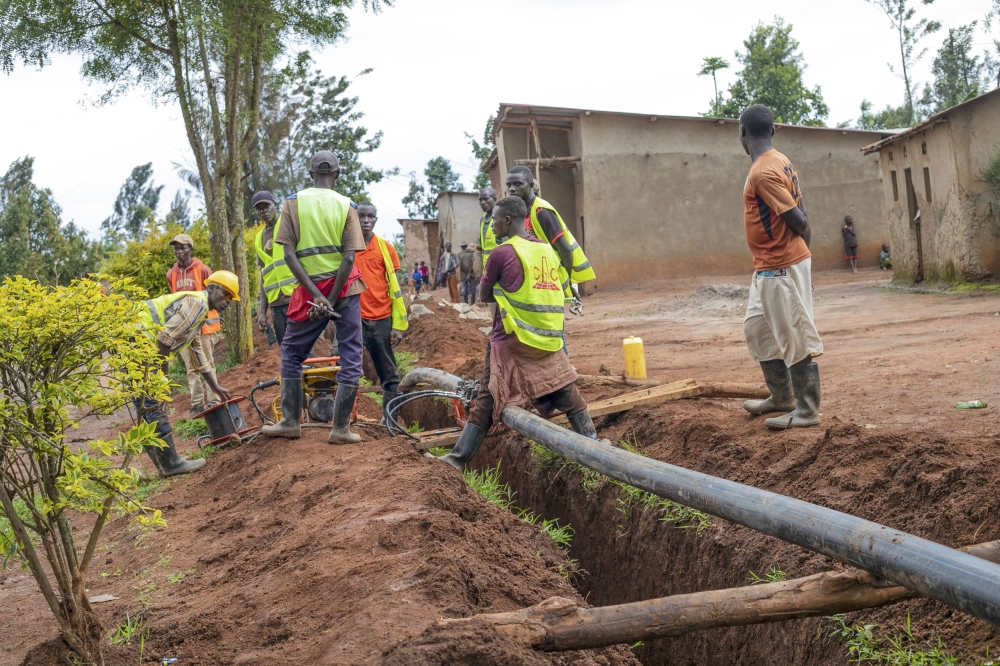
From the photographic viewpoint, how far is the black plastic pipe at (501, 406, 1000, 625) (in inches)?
93.0

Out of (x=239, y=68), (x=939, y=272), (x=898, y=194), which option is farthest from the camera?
(x=898, y=194)

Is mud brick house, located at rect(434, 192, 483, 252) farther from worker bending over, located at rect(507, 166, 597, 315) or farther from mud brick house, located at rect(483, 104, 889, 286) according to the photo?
worker bending over, located at rect(507, 166, 597, 315)

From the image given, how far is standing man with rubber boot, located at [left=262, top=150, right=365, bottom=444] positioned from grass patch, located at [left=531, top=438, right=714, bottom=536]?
4.73 feet

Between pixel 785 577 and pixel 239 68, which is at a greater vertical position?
pixel 239 68

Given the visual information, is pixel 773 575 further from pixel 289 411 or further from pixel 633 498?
pixel 289 411

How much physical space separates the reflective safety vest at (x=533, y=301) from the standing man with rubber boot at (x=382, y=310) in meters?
1.89

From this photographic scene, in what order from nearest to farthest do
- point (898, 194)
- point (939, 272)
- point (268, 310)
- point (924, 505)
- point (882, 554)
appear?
point (882, 554)
point (924, 505)
point (268, 310)
point (939, 272)
point (898, 194)

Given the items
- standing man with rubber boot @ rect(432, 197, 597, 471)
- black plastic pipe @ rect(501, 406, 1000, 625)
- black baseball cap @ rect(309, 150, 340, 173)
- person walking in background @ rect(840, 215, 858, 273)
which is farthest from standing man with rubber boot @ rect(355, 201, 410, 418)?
person walking in background @ rect(840, 215, 858, 273)

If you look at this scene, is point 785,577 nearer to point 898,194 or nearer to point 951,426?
point 951,426

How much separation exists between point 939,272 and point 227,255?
37.9 ft

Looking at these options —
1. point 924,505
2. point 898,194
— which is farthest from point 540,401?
point 898,194

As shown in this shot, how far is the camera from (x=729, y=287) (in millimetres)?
17047

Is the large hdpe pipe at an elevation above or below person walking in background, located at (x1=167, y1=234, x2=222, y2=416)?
below

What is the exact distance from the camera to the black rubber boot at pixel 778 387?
5.30 m
